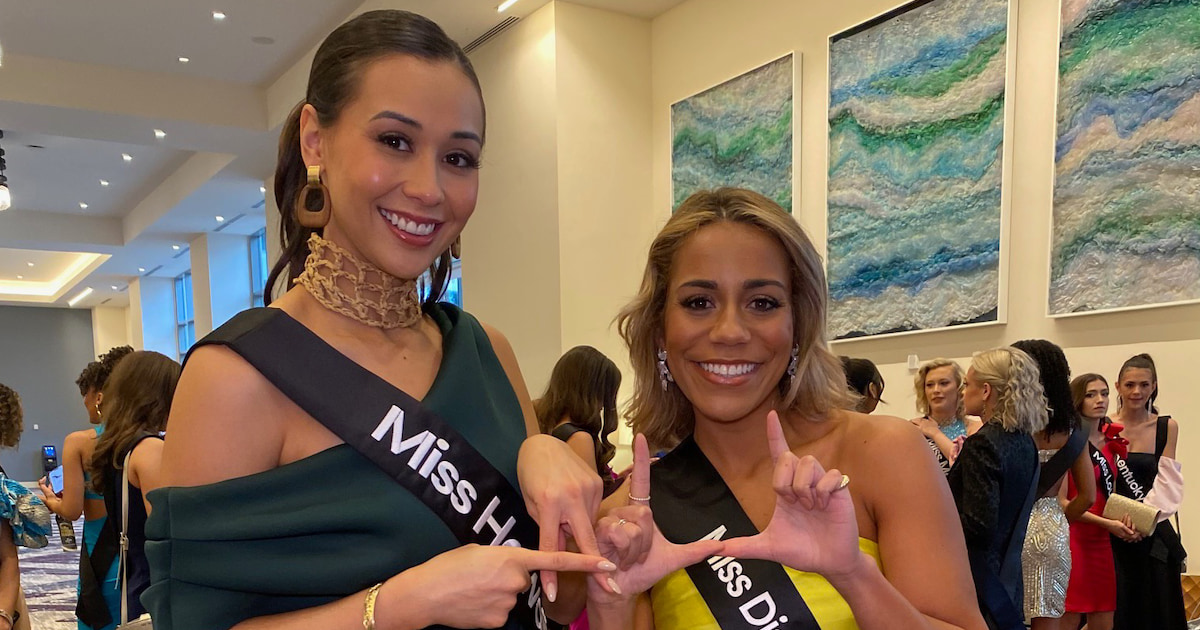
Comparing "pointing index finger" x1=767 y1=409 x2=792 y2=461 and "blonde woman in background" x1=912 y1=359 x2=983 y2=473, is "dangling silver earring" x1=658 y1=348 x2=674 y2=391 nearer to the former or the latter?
"pointing index finger" x1=767 y1=409 x2=792 y2=461

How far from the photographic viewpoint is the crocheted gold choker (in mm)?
1082

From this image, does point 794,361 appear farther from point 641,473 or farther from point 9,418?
point 9,418

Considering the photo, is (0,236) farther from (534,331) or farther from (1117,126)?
(1117,126)

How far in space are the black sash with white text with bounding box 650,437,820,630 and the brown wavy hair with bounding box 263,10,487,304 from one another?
0.71 meters

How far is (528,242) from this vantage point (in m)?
5.98

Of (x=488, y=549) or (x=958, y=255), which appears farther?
(x=958, y=255)

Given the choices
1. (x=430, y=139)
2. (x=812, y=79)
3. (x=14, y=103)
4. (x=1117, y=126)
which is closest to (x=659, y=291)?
(x=430, y=139)

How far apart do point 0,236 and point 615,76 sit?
10.2m

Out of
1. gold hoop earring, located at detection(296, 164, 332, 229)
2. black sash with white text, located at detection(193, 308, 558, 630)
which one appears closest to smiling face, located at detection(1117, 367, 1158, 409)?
black sash with white text, located at detection(193, 308, 558, 630)

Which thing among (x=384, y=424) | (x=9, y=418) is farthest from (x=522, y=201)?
(x=384, y=424)

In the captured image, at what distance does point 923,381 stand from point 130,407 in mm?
3398

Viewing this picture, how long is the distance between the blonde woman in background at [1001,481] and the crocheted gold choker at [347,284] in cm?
230

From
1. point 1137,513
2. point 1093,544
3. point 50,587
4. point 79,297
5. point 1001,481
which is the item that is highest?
point 79,297

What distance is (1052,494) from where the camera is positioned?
3.40 metres
